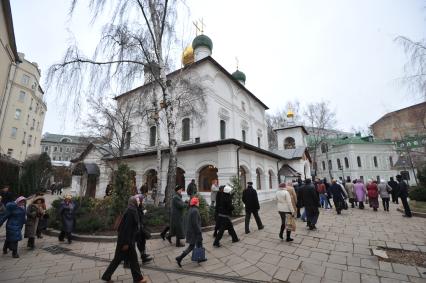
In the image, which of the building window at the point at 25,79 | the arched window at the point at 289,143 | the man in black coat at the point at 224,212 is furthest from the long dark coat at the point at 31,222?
the building window at the point at 25,79

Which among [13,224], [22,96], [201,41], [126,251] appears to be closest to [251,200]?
[126,251]

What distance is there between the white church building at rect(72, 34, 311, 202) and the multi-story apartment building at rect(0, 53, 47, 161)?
1761 cm

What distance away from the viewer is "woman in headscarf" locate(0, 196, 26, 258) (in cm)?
598

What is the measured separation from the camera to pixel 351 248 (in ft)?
19.3

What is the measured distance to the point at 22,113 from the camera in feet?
114

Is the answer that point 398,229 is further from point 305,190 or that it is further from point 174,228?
point 174,228

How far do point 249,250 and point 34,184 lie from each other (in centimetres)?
2783

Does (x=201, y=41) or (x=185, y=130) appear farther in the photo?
(x=201, y=41)

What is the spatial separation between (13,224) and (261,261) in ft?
21.6

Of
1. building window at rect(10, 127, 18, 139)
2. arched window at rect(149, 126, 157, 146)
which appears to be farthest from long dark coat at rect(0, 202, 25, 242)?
building window at rect(10, 127, 18, 139)

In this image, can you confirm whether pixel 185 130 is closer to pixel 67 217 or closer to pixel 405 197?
pixel 67 217

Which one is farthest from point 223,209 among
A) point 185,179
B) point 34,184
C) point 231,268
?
point 34,184

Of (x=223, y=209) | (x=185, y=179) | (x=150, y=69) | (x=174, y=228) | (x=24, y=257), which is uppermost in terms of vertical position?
(x=150, y=69)

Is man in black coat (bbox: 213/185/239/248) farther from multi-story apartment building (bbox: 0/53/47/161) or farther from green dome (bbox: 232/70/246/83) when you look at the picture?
multi-story apartment building (bbox: 0/53/47/161)
